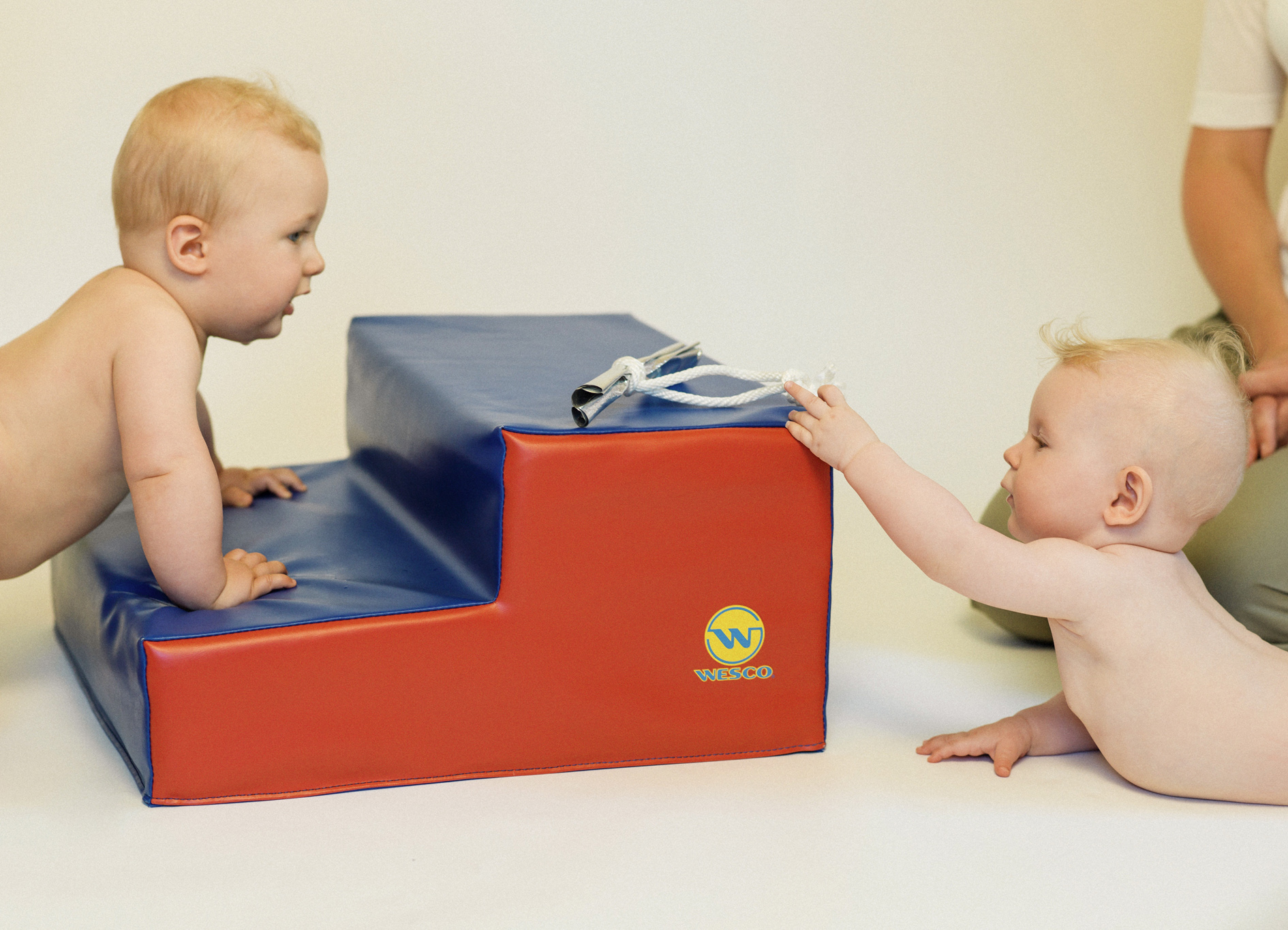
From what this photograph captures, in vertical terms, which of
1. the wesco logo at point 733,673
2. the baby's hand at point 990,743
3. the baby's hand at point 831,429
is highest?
the baby's hand at point 831,429

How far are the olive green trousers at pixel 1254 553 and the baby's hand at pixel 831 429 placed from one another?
1.77 ft

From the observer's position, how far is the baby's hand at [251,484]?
6.02 feet

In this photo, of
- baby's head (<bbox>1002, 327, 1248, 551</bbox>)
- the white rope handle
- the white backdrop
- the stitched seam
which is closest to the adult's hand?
baby's head (<bbox>1002, 327, 1248, 551</bbox>)

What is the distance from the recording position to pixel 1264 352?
1.83 m

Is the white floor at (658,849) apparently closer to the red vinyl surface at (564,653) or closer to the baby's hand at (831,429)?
the red vinyl surface at (564,653)

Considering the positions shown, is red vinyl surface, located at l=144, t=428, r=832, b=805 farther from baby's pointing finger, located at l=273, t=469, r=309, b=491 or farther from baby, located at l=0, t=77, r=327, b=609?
baby's pointing finger, located at l=273, t=469, r=309, b=491

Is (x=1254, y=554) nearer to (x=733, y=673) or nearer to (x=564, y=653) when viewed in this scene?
(x=733, y=673)

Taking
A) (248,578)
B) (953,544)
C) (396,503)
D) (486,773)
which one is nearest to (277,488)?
(396,503)

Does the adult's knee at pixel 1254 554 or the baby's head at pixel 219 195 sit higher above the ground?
the baby's head at pixel 219 195

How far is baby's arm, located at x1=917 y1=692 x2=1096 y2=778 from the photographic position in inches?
60.1

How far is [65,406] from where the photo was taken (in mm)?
1446

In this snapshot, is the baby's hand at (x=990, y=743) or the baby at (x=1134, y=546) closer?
the baby at (x=1134, y=546)

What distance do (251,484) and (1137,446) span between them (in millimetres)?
1174

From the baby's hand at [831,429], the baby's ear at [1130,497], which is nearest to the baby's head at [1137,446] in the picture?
the baby's ear at [1130,497]
